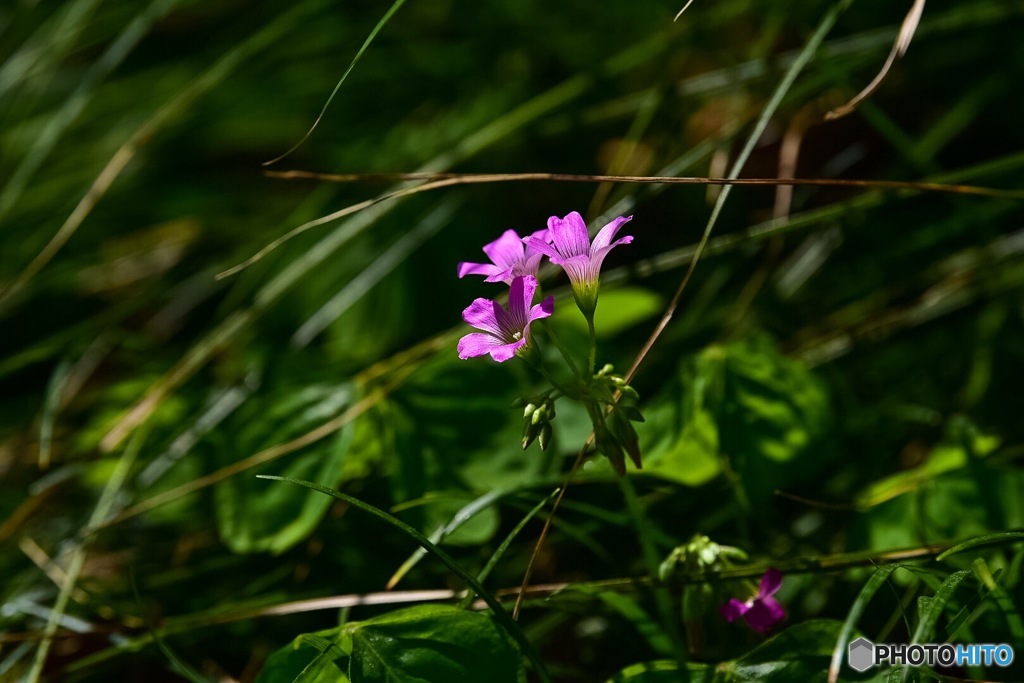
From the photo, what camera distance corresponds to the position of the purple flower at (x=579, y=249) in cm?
86

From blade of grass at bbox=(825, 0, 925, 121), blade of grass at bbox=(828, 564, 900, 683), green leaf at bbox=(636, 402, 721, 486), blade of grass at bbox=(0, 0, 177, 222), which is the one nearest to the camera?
blade of grass at bbox=(828, 564, 900, 683)

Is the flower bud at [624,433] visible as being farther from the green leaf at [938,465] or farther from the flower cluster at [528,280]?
the green leaf at [938,465]

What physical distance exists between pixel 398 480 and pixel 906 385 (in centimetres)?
102

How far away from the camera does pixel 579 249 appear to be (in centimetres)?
90

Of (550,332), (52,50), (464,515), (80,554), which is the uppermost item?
(52,50)

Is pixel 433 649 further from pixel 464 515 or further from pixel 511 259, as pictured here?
pixel 511 259

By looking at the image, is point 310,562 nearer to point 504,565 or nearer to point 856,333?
point 504,565

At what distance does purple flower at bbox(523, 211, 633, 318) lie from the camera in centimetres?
86

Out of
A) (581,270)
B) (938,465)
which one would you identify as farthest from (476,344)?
(938,465)

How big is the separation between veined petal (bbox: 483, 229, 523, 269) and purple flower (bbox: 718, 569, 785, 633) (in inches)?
19.8

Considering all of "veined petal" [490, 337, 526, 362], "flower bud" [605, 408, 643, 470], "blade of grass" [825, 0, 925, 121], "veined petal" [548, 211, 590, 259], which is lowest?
"flower bud" [605, 408, 643, 470]

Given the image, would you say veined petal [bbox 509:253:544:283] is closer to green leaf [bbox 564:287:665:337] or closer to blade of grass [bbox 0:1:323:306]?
green leaf [bbox 564:287:665:337]

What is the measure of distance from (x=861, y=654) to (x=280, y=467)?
895 millimetres

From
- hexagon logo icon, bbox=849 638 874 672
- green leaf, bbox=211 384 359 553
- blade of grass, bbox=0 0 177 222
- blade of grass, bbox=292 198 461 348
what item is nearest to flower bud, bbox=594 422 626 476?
hexagon logo icon, bbox=849 638 874 672
